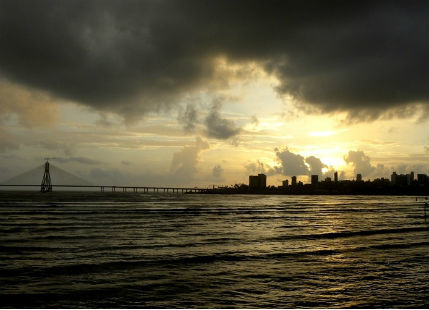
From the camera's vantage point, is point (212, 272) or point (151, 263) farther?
point (151, 263)

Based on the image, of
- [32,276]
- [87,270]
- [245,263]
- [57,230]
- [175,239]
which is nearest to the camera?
[32,276]

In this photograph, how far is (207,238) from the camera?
1305 inches

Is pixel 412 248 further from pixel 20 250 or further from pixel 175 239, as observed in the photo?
pixel 20 250

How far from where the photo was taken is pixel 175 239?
32000mm

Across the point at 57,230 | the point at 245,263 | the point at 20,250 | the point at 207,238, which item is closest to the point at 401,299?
the point at 245,263

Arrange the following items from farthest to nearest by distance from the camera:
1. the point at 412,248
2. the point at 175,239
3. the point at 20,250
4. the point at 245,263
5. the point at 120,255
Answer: the point at 175,239 → the point at 412,248 → the point at 20,250 → the point at 120,255 → the point at 245,263

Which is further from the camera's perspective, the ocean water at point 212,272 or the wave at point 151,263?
the wave at point 151,263

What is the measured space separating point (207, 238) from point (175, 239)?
2902mm

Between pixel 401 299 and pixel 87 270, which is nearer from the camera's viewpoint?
pixel 401 299

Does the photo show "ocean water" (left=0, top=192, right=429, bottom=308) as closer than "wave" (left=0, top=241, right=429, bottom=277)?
Yes

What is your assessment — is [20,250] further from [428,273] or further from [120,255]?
[428,273]

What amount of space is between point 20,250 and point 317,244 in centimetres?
2141

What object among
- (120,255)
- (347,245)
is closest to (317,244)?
(347,245)

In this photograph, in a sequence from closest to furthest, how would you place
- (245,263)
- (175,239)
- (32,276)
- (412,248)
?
(32,276) → (245,263) → (412,248) → (175,239)
